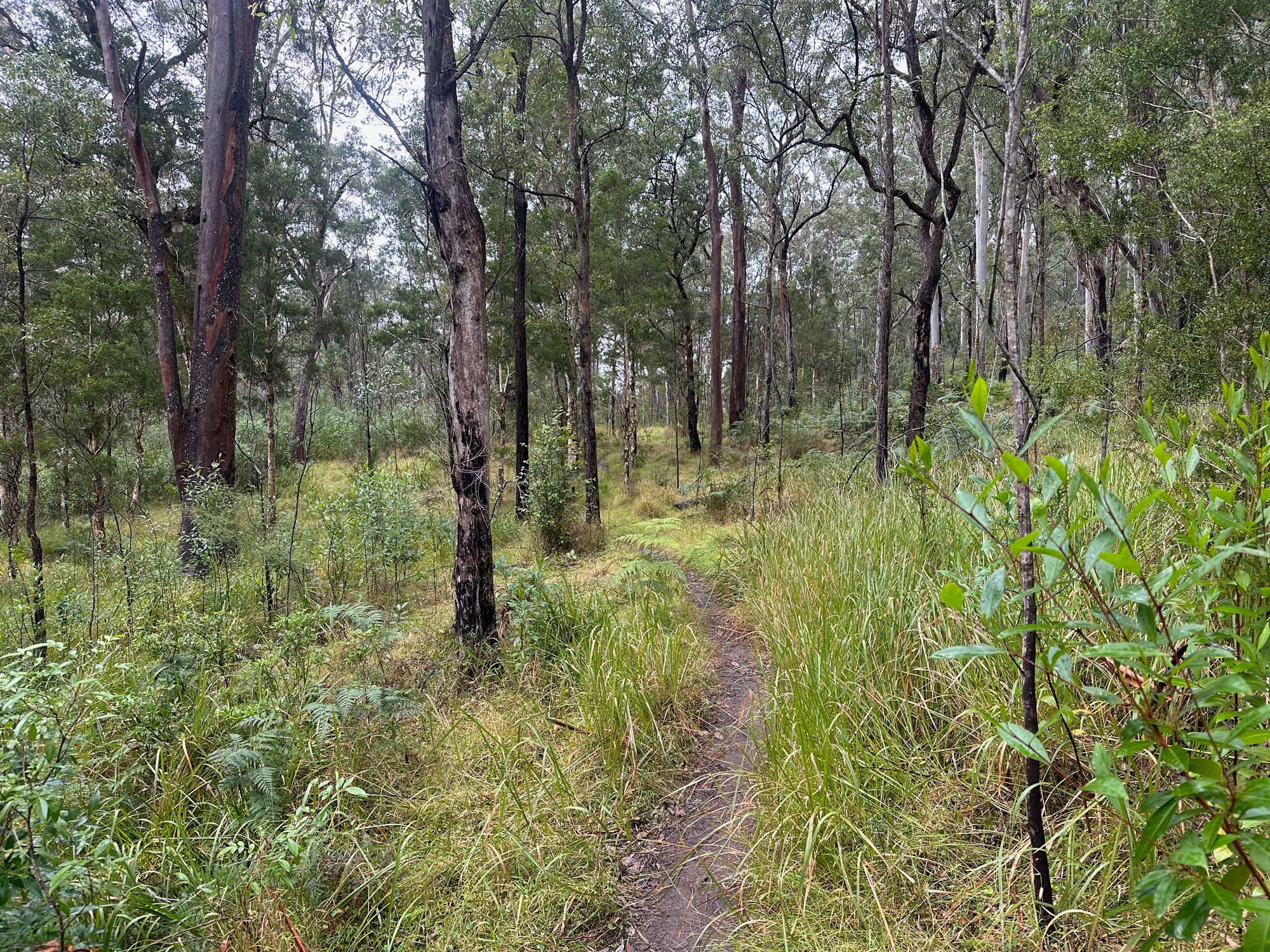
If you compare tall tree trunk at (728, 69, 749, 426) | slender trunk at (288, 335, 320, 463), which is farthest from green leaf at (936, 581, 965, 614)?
slender trunk at (288, 335, 320, 463)

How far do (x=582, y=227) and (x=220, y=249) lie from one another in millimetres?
4838

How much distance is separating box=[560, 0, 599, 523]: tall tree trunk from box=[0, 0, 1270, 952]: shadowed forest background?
13cm

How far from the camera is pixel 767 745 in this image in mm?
2555

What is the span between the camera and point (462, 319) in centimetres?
408

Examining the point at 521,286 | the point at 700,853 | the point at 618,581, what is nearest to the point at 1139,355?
the point at 618,581

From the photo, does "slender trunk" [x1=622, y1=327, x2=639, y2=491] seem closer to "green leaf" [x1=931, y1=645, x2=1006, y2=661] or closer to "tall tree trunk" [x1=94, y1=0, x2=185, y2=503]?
"tall tree trunk" [x1=94, y1=0, x2=185, y2=503]

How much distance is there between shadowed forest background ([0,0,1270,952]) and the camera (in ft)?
4.88

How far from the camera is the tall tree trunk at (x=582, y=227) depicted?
27.4 feet

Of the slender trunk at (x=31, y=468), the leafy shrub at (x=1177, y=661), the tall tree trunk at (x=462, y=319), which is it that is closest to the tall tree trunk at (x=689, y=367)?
the tall tree trunk at (x=462, y=319)

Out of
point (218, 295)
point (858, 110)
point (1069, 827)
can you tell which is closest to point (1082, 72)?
point (858, 110)

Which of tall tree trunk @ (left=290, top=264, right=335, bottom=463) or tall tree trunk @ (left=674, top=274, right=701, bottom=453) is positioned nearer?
tall tree trunk @ (left=674, top=274, right=701, bottom=453)

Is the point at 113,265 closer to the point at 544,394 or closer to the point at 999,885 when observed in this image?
the point at 544,394

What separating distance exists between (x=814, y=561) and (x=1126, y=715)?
228 cm

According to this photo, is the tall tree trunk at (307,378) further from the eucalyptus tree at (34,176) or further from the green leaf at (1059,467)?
the green leaf at (1059,467)
